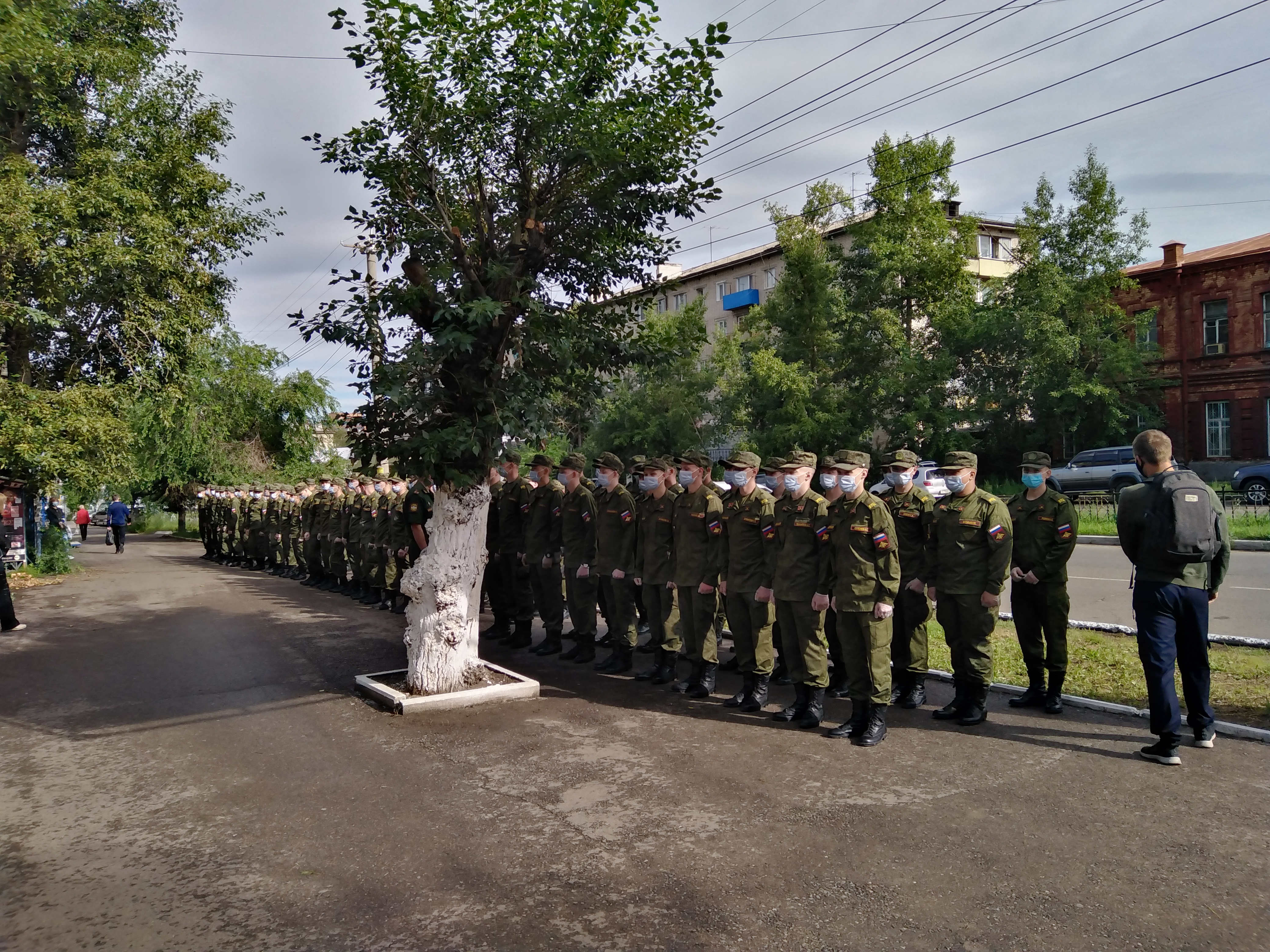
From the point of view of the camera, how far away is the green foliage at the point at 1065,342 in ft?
103

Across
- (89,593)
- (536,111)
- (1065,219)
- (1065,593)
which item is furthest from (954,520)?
(1065,219)

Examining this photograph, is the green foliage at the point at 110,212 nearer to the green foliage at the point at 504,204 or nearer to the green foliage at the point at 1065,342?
the green foliage at the point at 504,204

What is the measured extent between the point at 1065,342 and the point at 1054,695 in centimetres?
2730

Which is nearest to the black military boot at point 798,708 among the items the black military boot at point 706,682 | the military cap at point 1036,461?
the black military boot at point 706,682

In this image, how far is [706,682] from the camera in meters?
7.43

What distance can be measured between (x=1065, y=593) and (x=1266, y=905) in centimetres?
321

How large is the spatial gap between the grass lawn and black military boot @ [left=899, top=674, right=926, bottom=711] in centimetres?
76

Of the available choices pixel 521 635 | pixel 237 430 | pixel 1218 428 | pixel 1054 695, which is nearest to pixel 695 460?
pixel 521 635

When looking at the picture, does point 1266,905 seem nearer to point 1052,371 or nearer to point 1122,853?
point 1122,853

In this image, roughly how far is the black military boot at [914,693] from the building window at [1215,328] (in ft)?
106

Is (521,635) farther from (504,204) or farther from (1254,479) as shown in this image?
(1254,479)

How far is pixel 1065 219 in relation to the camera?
32.5 m

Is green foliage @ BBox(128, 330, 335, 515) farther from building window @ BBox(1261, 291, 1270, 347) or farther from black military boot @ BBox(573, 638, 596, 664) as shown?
building window @ BBox(1261, 291, 1270, 347)

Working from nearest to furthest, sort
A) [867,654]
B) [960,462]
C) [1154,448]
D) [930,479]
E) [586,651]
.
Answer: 1. [1154,448]
2. [867,654]
3. [960,462]
4. [586,651]
5. [930,479]
